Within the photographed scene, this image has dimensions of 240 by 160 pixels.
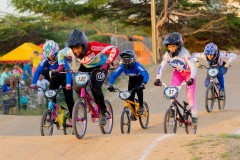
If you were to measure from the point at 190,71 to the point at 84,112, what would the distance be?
2613 millimetres

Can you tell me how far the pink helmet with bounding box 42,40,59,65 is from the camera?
1341 centimetres

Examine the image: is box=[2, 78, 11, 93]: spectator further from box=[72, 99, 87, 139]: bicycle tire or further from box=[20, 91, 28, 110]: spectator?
box=[72, 99, 87, 139]: bicycle tire

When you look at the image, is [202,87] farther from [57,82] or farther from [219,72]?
[57,82]

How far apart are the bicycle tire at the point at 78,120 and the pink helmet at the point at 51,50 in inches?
103

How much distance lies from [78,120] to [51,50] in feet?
9.63

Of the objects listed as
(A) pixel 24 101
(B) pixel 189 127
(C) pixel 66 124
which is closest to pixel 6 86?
(A) pixel 24 101

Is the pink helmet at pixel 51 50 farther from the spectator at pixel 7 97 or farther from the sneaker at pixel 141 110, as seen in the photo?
the spectator at pixel 7 97

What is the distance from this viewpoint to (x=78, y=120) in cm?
1092

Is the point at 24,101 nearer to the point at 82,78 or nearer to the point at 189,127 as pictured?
the point at 189,127

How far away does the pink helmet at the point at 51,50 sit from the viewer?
1341cm

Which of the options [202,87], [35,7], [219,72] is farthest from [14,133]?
[35,7]

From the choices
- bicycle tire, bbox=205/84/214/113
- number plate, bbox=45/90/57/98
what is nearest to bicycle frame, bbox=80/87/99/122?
number plate, bbox=45/90/57/98

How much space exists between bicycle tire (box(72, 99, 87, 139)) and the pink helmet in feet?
8.55

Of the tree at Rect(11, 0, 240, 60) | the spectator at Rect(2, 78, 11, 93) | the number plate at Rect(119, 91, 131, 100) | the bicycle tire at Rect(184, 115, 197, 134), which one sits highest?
the tree at Rect(11, 0, 240, 60)
